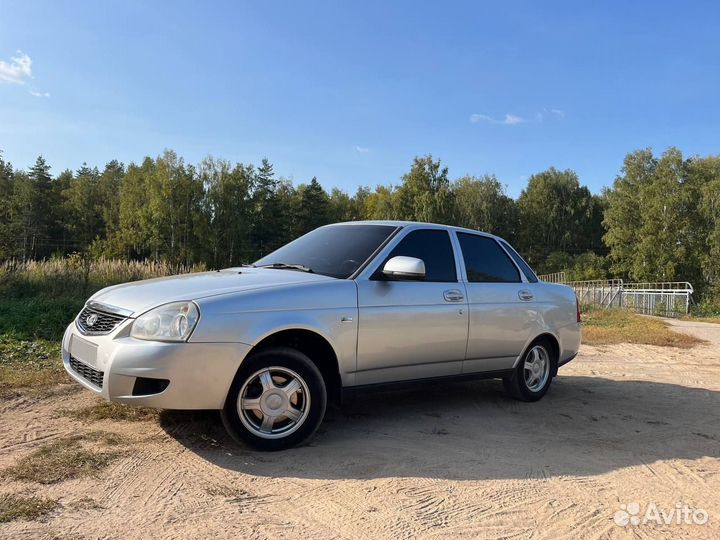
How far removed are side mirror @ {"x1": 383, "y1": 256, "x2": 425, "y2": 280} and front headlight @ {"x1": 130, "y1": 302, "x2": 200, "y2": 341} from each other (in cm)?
158

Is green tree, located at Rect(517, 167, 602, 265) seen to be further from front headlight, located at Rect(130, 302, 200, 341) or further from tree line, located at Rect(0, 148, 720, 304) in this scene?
front headlight, located at Rect(130, 302, 200, 341)

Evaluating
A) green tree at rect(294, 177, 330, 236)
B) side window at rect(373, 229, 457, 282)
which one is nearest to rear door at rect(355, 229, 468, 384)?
side window at rect(373, 229, 457, 282)

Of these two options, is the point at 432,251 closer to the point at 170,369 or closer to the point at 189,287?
the point at 189,287

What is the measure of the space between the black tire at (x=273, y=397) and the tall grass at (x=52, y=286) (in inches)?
237

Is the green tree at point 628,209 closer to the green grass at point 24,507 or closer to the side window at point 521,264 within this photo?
the side window at point 521,264

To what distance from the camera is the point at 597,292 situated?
38188 millimetres

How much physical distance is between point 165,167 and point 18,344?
53422 mm

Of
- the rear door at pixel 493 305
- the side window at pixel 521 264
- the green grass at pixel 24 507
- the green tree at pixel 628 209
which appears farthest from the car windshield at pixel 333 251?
the green tree at pixel 628 209

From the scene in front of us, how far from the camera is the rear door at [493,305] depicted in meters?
5.27

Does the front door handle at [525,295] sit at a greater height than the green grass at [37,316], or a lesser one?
greater

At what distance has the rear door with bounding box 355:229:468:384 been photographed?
441 centimetres

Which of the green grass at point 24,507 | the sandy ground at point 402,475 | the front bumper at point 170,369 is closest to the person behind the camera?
the green grass at point 24,507

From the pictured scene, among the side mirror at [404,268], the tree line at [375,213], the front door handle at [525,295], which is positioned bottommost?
the front door handle at [525,295]

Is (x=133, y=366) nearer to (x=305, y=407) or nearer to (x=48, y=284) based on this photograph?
(x=305, y=407)
